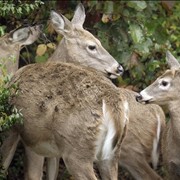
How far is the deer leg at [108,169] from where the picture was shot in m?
8.55

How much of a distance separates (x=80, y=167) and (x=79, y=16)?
2.88 m

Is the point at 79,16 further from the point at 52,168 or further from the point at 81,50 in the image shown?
the point at 52,168

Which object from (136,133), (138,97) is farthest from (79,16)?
(136,133)

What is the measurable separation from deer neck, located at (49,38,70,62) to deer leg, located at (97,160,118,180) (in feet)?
6.18

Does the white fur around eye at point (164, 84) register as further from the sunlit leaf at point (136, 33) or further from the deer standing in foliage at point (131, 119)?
the sunlit leaf at point (136, 33)

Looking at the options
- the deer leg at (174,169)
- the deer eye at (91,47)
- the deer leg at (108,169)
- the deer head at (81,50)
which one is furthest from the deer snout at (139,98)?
the deer leg at (108,169)

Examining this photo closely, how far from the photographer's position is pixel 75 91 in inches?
323

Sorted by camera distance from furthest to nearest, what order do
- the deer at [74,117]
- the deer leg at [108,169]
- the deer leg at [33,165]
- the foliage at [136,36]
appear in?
the foliage at [136,36], the deer leg at [33,165], the deer leg at [108,169], the deer at [74,117]

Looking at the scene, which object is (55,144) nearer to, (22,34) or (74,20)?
(22,34)

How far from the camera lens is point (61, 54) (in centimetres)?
1018

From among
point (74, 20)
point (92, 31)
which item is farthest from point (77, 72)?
point (92, 31)

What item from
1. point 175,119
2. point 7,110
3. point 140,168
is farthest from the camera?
point 140,168

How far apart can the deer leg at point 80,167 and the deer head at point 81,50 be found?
2.06 metres

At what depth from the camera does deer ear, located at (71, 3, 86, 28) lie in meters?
10.4
